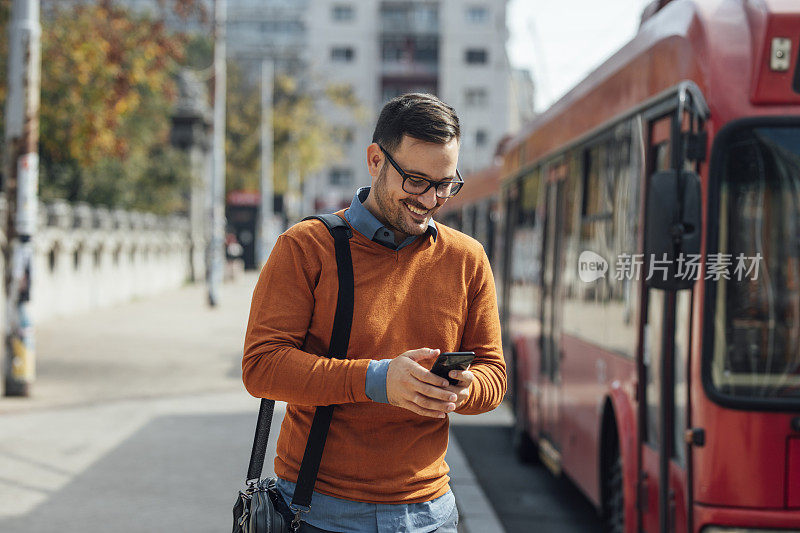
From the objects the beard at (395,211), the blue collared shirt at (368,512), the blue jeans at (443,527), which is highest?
the beard at (395,211)

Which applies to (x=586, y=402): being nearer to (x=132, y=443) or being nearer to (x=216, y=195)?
(x=132, y=443)

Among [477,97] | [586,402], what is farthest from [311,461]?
[477,97]

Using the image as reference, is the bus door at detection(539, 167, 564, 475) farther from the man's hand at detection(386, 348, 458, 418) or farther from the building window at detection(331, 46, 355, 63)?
the building window at detection(331, 46, 355, 63)

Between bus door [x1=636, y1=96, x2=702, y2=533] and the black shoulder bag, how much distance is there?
6.26ft

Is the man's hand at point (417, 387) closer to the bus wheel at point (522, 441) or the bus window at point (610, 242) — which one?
the bus window at point (610, 242)

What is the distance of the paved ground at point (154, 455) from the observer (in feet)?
23.2

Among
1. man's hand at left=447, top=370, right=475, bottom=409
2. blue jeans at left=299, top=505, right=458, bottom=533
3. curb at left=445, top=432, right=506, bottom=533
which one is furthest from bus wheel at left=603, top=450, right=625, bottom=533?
man's hand at left=447, top=370, right=475, bottom=409

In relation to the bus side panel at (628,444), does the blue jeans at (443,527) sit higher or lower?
higher

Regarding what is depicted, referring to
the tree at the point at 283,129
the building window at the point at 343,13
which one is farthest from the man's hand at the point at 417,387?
the building window at the point at 343,13

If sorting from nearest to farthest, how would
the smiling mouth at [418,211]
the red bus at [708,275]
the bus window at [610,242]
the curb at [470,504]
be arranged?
1. the smiling mouth at [418,211]
2. the red bus at [708,275]
3. the bus window at [610,242]
4. the curb at [470,504]

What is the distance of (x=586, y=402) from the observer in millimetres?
6773

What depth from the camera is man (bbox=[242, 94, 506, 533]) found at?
2.71 metres

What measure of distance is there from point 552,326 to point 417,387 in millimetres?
5696

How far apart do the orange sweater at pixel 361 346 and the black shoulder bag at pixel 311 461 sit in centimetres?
2
